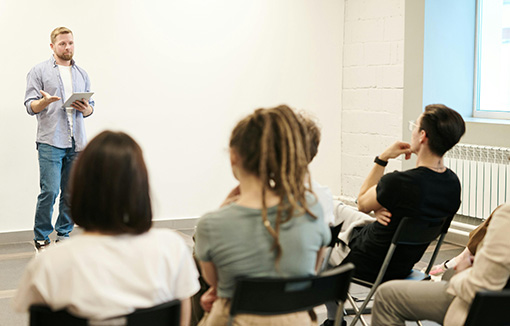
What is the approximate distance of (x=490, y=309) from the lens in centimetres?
182

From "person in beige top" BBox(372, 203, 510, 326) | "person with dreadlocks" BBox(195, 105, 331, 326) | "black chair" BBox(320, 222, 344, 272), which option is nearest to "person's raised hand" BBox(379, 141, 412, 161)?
"black chair" BBox(320, 222, 344, 272)

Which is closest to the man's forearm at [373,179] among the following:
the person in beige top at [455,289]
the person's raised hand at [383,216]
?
the person's raised hand at [383,216]

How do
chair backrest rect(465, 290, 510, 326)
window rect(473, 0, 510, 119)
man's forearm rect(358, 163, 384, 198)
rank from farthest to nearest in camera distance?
window rect(473, 0, 510, 119), man's forearm rect(358, 163, 384, 198), chair backrest rect(465, 290, 510, 326)

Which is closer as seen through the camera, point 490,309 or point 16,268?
point 490,309

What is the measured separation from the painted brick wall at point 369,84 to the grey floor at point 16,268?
4.20 feet

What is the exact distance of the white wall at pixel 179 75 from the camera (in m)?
5.16

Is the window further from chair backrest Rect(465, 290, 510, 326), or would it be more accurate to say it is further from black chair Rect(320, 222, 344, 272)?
chair backrest Rect(465, 290, 510, 326)

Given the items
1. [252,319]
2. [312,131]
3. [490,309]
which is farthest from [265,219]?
[312,131]

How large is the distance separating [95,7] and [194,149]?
1.48m

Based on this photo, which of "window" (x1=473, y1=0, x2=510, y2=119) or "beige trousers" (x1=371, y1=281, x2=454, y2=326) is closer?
"beige trousers" (x1=371, y1=281, x2=454, y2=326)

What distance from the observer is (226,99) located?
5.98 m

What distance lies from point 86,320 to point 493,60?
4750 millimetres

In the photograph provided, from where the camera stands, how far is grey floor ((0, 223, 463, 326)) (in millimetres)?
3508

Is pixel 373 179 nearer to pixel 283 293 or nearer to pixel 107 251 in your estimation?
pixel 283 293
